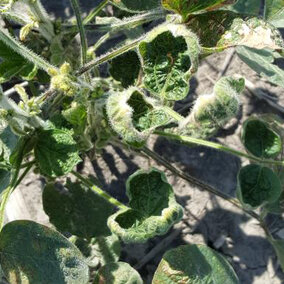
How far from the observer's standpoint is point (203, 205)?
221 centimetres

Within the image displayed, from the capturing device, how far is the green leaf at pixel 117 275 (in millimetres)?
1708

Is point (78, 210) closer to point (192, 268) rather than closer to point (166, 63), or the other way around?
point (192, 268)

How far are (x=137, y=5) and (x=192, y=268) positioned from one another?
0.80m

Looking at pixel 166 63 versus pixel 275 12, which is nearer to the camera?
pixel 166 63

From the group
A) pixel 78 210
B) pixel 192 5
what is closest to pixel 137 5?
pixel 192 5

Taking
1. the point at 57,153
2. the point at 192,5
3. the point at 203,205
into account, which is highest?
the point at 192,5

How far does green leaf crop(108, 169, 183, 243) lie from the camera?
1.57 m

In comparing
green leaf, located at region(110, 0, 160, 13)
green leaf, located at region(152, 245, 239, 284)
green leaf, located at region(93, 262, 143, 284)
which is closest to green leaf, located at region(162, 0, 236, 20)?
green leaf, located at region(110, 0, 160, 13)

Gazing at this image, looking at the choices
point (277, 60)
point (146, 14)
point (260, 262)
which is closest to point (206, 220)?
point (260, 262)

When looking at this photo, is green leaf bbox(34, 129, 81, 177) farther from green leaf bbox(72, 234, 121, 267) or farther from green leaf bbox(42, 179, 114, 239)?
green leaf bbox(72, 234, 121, 267)

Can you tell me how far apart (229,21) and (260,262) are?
3.39ft

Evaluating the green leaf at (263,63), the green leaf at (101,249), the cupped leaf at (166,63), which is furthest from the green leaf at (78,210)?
the green leaf at (263,63)

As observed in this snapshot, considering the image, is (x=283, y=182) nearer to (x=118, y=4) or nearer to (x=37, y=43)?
(x=118, y=4)

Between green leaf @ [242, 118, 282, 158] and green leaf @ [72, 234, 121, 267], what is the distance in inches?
22.2
